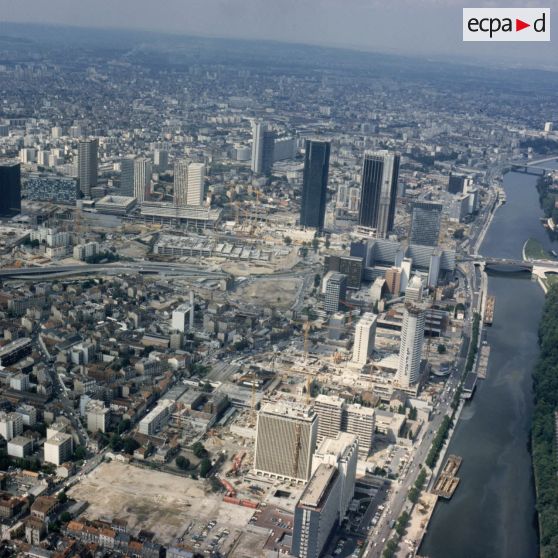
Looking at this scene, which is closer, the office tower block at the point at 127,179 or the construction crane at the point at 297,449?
the construction crane at the point at 297,449

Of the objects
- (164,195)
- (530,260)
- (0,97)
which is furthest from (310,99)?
(530,260)

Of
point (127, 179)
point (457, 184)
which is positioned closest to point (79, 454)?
point (127, 179)

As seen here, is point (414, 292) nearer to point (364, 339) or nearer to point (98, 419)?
point (364, 339)

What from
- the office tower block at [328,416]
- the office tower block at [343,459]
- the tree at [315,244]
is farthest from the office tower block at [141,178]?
the office tower block at [343,459]

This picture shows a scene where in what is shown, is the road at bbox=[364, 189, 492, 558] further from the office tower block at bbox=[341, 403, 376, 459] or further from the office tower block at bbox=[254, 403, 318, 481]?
the office tower block at bbox=[254, 403, 318, 481]

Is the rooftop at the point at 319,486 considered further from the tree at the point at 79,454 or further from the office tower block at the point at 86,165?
the office tower block at the point at 86,165

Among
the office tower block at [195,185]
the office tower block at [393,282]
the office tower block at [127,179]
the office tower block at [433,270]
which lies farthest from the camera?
the office tower block at [127,179]
